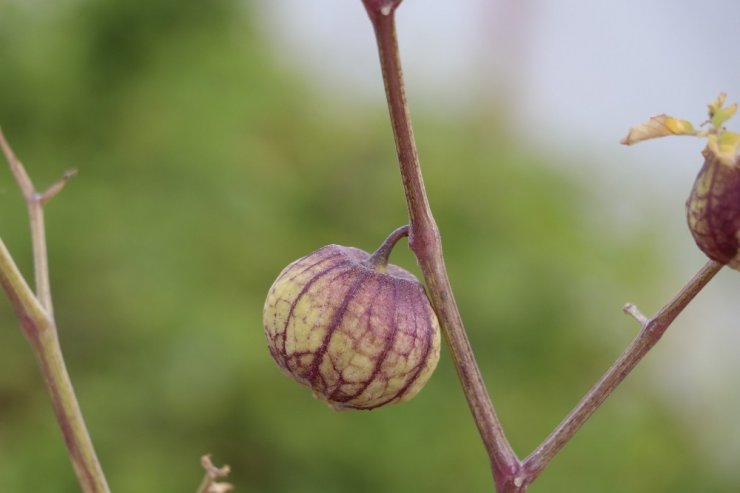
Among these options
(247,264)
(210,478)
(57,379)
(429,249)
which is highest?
(429,249)

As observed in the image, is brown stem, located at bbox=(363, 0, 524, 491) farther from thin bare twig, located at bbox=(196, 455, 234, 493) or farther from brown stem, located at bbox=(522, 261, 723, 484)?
thin bare twig, located at bbox=(196, 455, 234, 493)

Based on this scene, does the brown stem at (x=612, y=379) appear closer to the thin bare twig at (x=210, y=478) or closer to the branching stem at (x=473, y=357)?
the branching stem at (x=473, y=357)

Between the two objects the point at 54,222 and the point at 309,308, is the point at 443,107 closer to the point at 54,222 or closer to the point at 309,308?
the point at 54,222

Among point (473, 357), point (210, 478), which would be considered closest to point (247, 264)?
point (210, 478)

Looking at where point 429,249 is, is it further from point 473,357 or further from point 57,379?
point 57,379

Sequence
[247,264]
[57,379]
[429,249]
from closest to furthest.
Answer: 1. [429,249]
2. [57,379]
3. [247,264]

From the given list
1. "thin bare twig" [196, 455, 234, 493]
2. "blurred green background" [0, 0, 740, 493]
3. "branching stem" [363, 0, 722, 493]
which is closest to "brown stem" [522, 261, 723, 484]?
"branching stem" [363, 0, 722, 493]

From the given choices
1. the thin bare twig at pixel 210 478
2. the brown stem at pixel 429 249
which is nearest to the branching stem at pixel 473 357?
the brown stem at pixel 429 249
